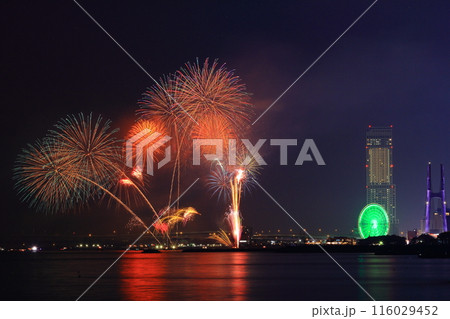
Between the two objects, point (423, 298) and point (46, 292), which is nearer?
point (423, 298)

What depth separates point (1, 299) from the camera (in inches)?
1857

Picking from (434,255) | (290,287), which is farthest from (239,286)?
(434,255)
